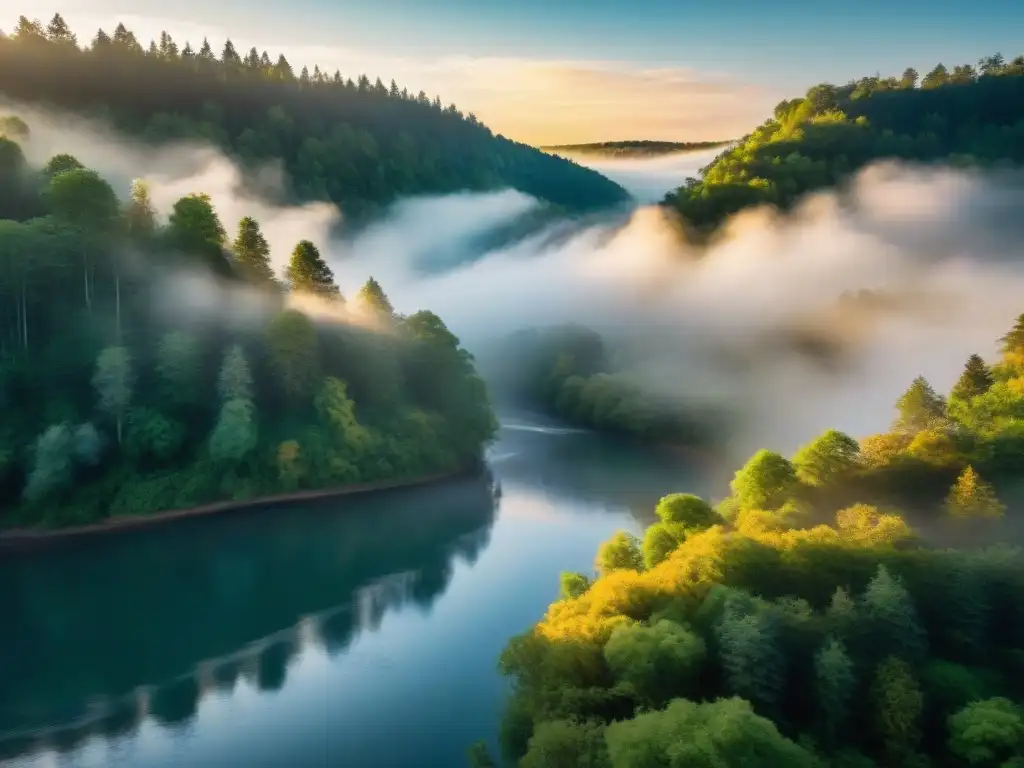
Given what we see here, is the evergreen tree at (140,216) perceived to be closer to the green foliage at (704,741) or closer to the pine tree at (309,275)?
the pine tree at (309,275)

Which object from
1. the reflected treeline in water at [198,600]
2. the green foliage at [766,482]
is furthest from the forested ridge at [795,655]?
the reflected treeline in water at [198,600]

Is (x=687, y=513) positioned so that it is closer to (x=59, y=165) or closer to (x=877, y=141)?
(x=59, y=165)

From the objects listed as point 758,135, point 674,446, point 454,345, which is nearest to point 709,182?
point 758,135

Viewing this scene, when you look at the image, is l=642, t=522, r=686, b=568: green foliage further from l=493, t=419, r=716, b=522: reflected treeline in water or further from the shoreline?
the shoreline

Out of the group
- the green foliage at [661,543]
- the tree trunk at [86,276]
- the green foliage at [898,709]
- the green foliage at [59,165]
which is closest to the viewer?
the green foliage at [898,709]

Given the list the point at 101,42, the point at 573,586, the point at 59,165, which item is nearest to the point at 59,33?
the point at 101,42
